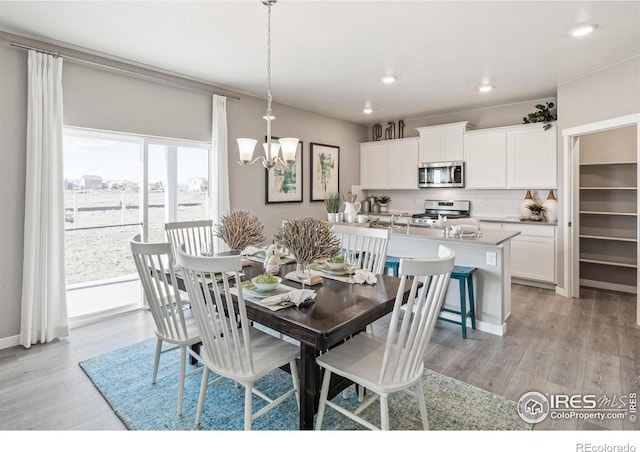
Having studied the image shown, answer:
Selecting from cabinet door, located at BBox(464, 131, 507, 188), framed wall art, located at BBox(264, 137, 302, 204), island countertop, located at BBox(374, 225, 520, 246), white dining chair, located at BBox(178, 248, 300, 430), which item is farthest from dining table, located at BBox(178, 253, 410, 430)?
cabinet door, located at BBox(464, 131, 507, 188)

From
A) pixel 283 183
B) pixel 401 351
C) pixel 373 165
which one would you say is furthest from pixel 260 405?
pixel 373 165

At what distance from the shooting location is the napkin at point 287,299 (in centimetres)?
179

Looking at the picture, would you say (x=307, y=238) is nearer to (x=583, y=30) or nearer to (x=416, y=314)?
(x=416, y=314)

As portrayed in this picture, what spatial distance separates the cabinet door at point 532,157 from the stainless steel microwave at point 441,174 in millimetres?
729

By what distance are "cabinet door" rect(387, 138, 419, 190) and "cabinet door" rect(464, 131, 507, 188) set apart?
3.01ft

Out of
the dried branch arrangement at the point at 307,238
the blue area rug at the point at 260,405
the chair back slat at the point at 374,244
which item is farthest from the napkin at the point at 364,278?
the blue area rug at the point at 260,405

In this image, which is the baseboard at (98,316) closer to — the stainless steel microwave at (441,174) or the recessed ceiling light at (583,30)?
the stainless steel microwave at (441,174)

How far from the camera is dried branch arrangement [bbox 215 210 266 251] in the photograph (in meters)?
2.63

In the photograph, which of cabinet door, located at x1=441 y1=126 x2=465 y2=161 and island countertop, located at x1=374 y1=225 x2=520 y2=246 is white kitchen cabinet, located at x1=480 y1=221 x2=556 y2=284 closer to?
island countertop, located at x1=374 y1=225 x2=520 y2=246

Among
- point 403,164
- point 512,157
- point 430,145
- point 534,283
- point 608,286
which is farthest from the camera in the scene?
point 403,164

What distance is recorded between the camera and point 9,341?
3.09 m

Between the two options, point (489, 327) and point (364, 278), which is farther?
point (489, 327)

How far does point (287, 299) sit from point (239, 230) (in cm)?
95

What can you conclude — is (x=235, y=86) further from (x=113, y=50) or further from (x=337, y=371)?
(x=337, y=371)
